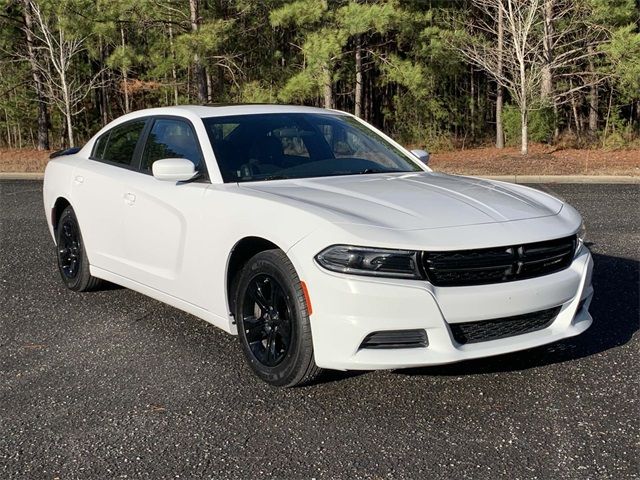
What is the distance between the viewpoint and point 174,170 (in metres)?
4.45

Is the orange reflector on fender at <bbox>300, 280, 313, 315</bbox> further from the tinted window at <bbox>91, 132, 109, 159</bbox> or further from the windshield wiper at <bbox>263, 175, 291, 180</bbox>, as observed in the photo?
the tinted window at <bbox>91, 132, 109, 159</bbox>

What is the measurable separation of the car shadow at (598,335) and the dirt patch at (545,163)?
11406 mm

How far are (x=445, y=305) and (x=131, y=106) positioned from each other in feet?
111

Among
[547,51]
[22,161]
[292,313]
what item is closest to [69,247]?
[292,313]

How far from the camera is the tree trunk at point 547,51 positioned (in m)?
22.3

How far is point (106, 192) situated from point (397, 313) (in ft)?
9.41

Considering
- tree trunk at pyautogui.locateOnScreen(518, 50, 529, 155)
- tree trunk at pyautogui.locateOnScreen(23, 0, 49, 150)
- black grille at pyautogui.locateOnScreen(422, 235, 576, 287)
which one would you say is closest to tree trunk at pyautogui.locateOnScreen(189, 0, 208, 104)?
tree trunk at pyautogui.locateOnScreen(23, 0, 49, 150)

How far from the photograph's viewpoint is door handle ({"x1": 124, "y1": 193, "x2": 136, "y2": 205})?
5082 mm

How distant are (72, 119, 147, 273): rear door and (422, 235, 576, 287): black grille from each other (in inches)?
102

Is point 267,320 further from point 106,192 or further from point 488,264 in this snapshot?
point 106,192

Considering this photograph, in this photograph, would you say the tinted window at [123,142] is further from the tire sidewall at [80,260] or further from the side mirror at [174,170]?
the side mirror at [174,170]

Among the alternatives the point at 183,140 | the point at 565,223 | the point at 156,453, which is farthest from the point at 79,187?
the point at 565,223

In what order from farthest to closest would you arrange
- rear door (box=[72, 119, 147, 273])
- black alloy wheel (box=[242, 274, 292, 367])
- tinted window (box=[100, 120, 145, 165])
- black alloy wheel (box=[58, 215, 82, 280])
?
black alloy wheel (box=[58, 215, 82, 280])
tinted window (box=[100, 120, 145, 165])
rear door (box=[72, 119, 147, 273])
black alloy wheel (box=[242, 274, 292, 367])

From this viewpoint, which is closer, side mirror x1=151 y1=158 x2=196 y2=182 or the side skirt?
the side skirt
